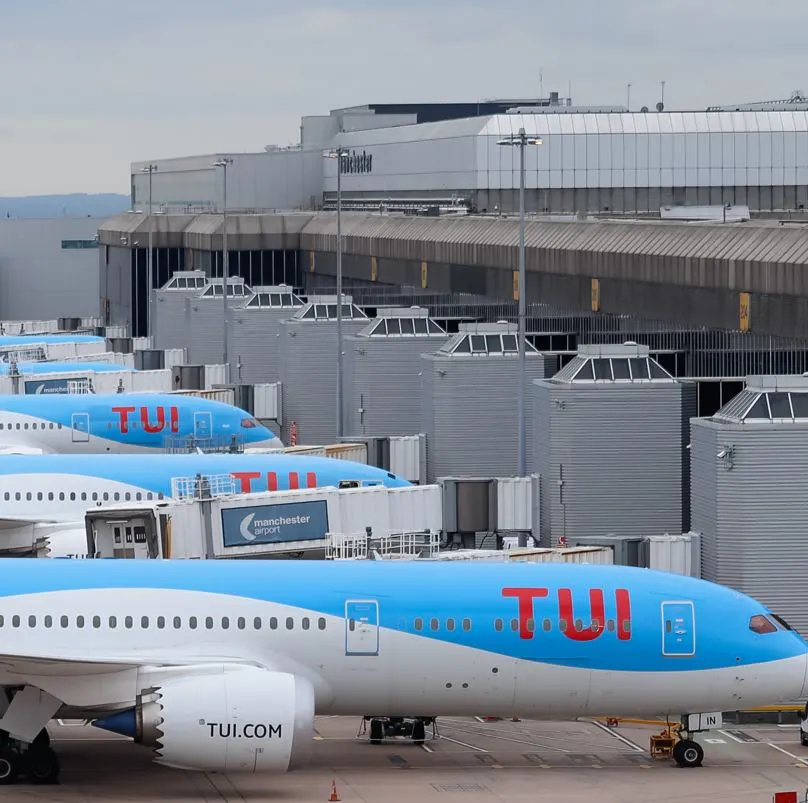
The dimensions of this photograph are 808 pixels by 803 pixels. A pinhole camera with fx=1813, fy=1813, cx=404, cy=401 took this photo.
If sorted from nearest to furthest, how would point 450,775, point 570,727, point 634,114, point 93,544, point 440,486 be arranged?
1. point 450,775
2. point 570,727
3. point 93,544
4. point 440,486
5. point 634,114

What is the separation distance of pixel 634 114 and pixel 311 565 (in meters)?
84.9

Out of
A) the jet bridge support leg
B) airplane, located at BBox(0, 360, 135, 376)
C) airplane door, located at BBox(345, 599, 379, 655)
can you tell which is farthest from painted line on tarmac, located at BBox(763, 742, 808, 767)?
airplane, located at BBox(0, 360, 135, 376)

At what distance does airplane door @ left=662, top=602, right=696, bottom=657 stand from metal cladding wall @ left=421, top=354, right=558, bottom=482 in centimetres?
2667

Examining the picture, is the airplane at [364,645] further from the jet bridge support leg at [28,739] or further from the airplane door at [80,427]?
the airplane door at [80,427]

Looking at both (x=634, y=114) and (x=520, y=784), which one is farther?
(x=634, y=114)

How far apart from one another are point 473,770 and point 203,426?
4001cm

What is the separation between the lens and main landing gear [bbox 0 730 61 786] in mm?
35531

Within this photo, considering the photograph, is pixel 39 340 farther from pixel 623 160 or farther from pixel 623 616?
pixel 623 616

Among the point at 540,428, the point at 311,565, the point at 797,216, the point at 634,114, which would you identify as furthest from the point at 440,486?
the point at 634,114

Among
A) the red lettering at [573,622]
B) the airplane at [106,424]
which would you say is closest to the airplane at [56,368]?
the airplane at [106,424]

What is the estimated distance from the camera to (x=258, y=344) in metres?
101

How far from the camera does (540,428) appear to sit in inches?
2189

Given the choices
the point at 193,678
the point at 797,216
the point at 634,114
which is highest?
the point at 634,114

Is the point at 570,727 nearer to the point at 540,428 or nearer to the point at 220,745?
the point at 220,745
